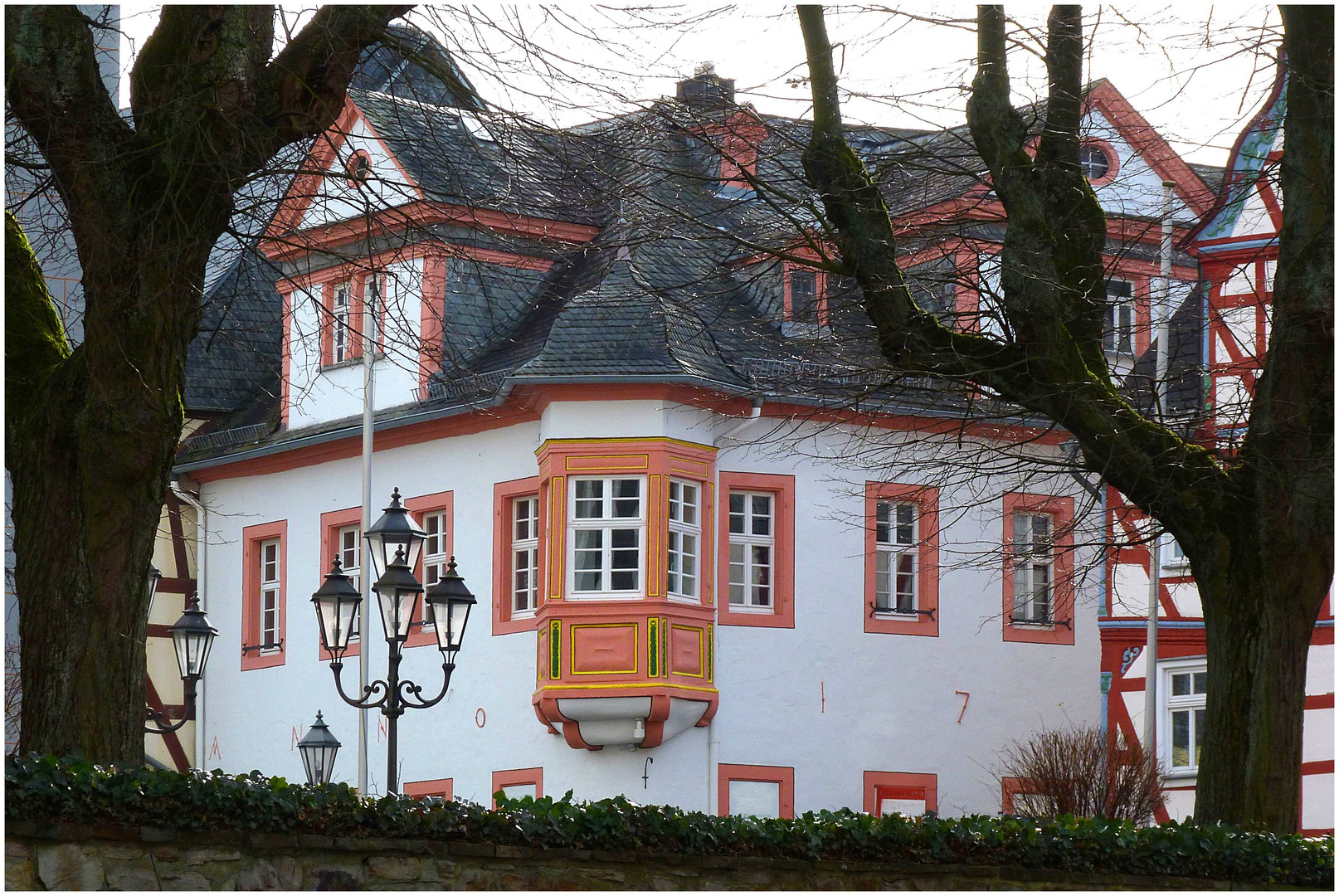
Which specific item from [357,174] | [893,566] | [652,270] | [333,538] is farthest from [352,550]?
[357,174]

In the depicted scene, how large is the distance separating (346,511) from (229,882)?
14261mm

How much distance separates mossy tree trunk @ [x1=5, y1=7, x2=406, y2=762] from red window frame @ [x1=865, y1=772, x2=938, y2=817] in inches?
495

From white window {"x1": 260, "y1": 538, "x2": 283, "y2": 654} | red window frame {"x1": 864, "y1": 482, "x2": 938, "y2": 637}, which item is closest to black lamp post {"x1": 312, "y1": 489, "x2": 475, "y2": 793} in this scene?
red window frame {"x1": 864, "y1": 482, "x2": 938, "y2": 637}

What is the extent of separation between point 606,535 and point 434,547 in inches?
111

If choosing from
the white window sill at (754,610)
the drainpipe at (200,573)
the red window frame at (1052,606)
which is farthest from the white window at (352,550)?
the red window frame at (1052,606)

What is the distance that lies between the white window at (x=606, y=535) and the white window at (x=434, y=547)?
2316 millimetres

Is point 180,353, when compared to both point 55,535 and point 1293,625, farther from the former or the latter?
point 1293,625

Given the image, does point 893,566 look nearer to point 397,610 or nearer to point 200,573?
point 200,573

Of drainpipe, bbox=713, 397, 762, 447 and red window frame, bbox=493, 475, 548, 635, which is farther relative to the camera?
red window frame, bbox=493, 475, 548, 635

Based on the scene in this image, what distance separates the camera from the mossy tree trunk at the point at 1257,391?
416 inches

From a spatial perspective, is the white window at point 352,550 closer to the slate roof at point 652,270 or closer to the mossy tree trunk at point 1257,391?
the slate roof at point 652,270

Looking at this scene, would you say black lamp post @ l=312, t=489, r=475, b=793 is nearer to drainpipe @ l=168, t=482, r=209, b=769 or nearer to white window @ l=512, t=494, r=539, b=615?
white window @ l=512, t=494, r=539, b=615

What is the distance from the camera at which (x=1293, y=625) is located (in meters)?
10.6

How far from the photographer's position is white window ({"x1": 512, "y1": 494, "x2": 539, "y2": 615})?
21.0m
